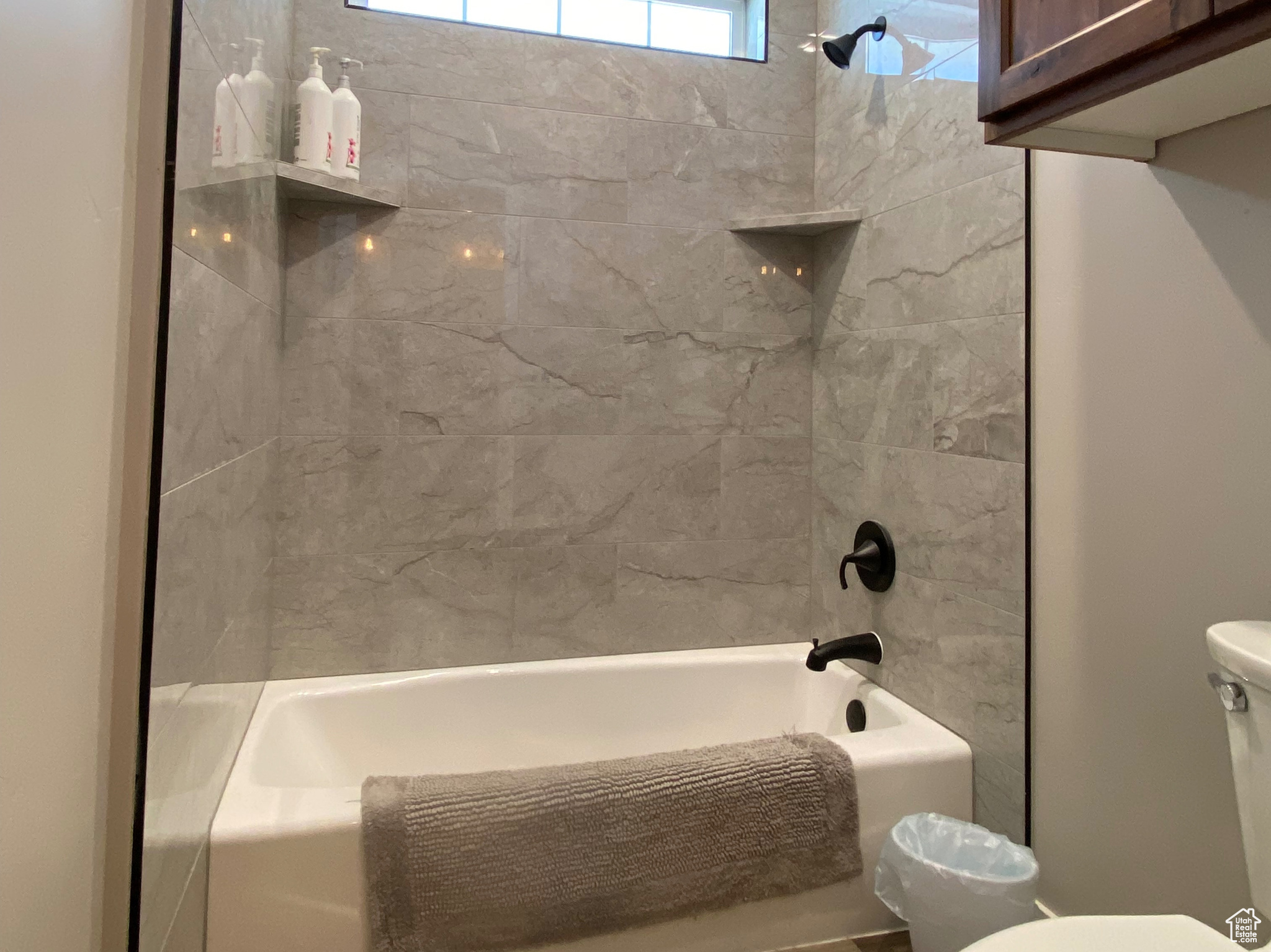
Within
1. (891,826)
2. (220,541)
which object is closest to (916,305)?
(891,826)

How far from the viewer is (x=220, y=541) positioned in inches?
55.6

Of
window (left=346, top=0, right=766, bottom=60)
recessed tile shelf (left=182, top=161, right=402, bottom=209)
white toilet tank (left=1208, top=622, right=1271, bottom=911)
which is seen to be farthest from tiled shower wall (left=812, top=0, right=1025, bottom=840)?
recessed tile shelf (left=182, top=161, right=402, bottom=209)

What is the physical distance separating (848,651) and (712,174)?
1424 millimetres

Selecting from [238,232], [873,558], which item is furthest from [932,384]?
[238,232]

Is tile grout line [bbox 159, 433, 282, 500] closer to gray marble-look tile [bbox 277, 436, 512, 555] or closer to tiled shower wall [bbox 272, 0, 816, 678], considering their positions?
gray marble-look tile [bbox 277, 436, 512, 555]

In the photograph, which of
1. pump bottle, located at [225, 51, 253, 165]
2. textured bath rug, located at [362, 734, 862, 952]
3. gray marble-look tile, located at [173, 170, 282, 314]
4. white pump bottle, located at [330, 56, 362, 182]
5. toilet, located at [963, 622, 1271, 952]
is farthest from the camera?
white pump bottle, located at [330, 56, 362, 182]

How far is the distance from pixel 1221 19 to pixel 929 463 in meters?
1.11

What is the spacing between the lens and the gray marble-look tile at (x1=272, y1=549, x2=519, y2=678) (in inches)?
86.0

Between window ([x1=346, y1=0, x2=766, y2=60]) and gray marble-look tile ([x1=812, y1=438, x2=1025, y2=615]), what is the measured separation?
1.30m

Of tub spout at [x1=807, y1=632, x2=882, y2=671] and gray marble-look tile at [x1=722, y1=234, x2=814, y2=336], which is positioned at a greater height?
gray marble-look tile at [x1=722, y1=234, x2=814, y2=336]

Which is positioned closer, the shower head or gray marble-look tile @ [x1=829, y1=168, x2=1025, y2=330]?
gray marble-look tile @ [x1=829, y1=168, x2=1025, y2=330]

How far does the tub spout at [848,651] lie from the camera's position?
2143mm

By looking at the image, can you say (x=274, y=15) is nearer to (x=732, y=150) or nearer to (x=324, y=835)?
(x=732, y=150)

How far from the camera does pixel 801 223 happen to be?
2303 millimetres
